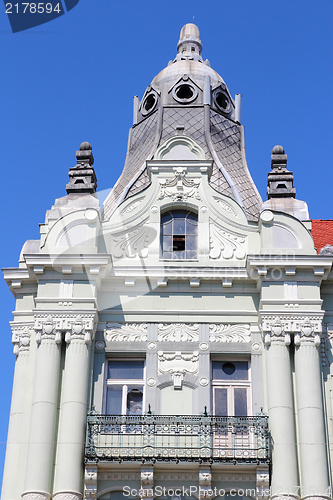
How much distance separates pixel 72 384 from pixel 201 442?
9.74ft

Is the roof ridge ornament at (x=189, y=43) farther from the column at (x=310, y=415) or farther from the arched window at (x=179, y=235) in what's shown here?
the column at (x=310, y=415)

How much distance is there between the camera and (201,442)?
2083 centimetres

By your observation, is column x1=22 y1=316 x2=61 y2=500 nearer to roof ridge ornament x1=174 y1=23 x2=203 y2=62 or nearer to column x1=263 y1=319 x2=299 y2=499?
column x1=263 y1=319 x2=299 y2=499

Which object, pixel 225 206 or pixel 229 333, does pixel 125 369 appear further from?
pixel 225 206

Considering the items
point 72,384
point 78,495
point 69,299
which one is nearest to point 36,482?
point 78,495

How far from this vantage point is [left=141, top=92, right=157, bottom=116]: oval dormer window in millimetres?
31081

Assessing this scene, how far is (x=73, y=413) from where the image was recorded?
21000 mm

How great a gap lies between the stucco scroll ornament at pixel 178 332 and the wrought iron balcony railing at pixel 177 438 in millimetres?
2033

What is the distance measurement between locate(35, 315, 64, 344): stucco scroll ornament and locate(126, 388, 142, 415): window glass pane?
76.4 inches

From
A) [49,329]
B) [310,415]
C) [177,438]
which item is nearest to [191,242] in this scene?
[49,329]

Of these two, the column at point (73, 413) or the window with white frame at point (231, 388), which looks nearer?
the column at point (73, 413)

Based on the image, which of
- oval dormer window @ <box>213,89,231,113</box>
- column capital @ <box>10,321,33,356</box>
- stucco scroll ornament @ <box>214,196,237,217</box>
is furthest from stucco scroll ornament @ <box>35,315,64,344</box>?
oval dormer window @ <box>213,89,231,113</box>

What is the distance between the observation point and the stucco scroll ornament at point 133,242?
2370cm

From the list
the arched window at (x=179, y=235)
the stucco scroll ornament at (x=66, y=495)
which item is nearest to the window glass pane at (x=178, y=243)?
the arched window at (x=179, y=235)
